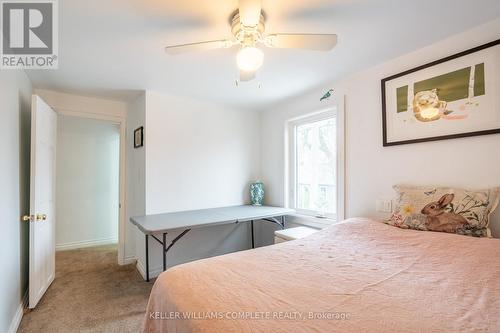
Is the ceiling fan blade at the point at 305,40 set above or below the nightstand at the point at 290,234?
above

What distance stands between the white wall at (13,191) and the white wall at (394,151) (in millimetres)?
2749

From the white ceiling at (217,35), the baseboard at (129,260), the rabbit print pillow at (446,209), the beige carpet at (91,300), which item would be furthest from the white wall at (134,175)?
the rabbit print pillow at (446,209)

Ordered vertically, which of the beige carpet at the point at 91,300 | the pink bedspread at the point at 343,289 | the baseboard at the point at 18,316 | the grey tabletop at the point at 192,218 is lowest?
the beige carpet at the point at 91,300

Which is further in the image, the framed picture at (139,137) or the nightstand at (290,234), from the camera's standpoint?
the framed picture at (139,137)

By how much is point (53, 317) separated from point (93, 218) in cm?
231

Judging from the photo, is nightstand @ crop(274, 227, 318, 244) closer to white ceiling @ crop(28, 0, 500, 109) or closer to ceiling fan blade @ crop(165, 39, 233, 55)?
white ceiling @ crop(28, 0, 500, 109)

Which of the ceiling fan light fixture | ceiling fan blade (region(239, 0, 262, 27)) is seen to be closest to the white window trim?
the ceiling fan light fixture

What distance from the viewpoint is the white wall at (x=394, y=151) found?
5.06 feet

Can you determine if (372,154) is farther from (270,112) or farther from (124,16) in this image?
(124,16)

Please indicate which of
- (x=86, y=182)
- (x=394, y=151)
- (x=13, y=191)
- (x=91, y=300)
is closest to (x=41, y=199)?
(x=13, y=191)

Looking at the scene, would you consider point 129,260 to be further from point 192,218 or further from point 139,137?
point 139,137

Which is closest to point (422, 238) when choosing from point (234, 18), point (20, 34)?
point (234, 18)

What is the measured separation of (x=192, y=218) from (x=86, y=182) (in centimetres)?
260

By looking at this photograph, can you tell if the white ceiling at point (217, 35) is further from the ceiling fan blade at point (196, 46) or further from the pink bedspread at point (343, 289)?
the pink bedspread at point (343, 289)
